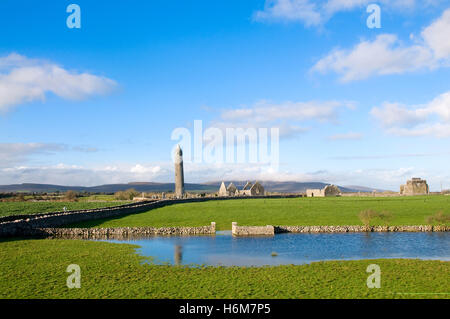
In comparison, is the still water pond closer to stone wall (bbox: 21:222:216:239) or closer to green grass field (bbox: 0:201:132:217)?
stone wall (bbox: 21:222:216:239)

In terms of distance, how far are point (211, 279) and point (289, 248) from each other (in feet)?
34.6

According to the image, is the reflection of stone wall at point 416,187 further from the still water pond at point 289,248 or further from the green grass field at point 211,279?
the green grass field at point 211,279

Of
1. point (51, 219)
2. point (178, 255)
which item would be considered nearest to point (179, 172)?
point (51, 219)

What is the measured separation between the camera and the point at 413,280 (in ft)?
58.0

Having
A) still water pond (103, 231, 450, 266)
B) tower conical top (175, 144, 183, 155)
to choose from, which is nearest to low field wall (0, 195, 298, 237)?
still water pond (103, 231, 450, 266)

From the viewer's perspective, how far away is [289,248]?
27297mm

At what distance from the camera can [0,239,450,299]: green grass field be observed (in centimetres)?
1595

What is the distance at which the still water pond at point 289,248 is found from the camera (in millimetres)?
23781

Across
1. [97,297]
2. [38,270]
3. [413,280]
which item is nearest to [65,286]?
[97,297]

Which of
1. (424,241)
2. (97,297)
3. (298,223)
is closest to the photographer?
(97,297)

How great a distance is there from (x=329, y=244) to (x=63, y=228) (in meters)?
27.0

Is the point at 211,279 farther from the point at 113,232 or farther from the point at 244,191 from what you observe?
the point at 244,191

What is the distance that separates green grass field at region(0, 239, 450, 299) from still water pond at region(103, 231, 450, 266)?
7.45 ft
